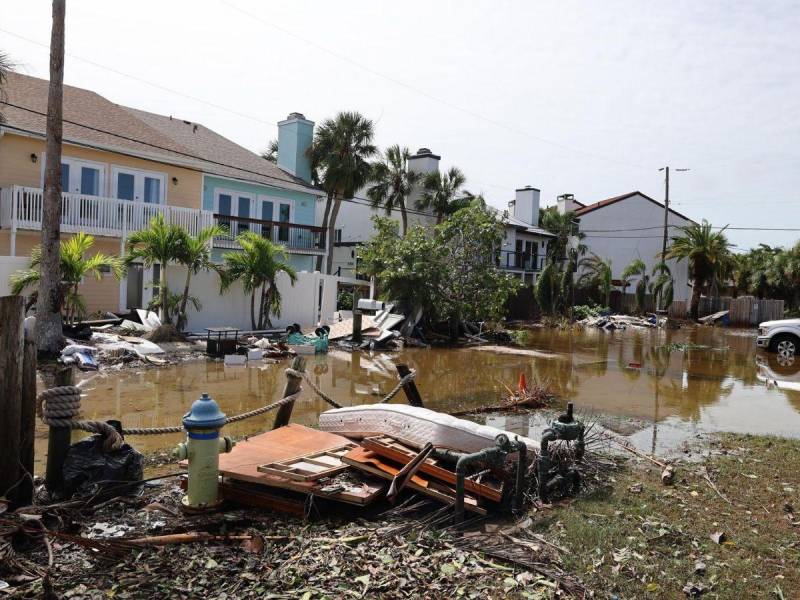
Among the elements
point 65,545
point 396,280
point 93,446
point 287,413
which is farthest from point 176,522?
point 396,280

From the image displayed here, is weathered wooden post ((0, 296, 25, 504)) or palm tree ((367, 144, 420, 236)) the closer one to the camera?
weathered wooden post ((0, 296, 25, 504))

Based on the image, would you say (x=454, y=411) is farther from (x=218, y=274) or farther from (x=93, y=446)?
(x=218, y=274)

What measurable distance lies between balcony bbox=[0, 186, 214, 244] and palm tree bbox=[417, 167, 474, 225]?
18.5m

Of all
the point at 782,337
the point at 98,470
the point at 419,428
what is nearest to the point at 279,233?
the point at 782,337

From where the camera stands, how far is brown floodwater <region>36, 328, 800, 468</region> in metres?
9.89

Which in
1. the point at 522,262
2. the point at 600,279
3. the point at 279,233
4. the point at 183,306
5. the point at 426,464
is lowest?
the point at 426,464

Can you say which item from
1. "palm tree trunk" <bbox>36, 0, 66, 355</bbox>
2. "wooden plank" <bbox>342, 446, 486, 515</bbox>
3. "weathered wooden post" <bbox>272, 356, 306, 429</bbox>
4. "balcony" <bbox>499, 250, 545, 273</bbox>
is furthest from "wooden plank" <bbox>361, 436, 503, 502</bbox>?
"balcony" <bbox>499, 250, 545, 273</bbox>

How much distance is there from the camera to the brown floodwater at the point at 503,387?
32.4 feet

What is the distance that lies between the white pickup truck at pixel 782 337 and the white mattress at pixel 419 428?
18.7m

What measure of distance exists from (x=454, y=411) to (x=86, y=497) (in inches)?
258

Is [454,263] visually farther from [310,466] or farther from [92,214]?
[310,466]

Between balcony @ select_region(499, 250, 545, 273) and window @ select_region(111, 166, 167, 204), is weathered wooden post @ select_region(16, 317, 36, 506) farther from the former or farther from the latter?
balcony @ select_region(499, 250, 545, 273)

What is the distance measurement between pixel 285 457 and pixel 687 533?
3.44 meters

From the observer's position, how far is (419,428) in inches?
239
